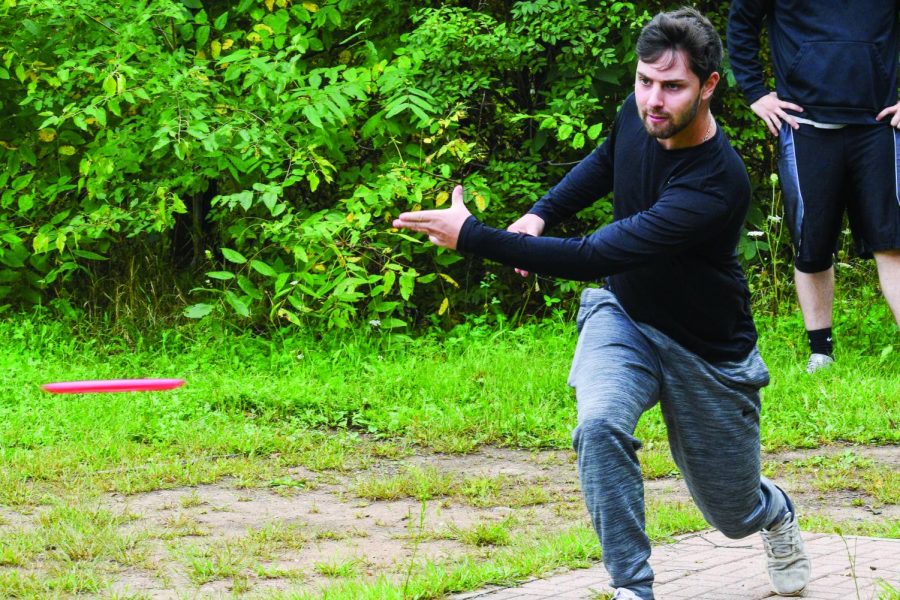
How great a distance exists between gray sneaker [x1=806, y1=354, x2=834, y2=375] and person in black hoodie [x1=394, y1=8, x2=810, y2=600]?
12.2 feet

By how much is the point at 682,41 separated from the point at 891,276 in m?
3.91

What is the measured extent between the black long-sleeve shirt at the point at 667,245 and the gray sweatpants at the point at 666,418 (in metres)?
0.07

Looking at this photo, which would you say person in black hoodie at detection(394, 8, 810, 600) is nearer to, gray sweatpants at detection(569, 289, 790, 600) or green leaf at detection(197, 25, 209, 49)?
gray sweatpants at detection(569, 289, 790, 600)

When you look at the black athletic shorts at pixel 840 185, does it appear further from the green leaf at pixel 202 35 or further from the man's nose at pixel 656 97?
the green leaf at pixel 202 35

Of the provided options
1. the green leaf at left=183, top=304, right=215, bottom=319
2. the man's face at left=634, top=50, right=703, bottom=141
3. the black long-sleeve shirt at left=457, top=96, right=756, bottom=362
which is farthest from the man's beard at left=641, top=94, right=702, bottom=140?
the green leaf at left=183, top=304, right=215, bottom=319

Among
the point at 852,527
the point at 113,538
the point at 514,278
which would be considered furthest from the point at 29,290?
the point at 852,527

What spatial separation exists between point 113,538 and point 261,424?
2.14 metres

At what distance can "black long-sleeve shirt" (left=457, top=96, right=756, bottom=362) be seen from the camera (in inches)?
141

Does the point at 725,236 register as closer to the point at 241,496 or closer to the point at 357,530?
the point at 357,530

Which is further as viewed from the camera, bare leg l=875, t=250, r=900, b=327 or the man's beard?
bare leg l=875, t=250, r=900, b=327

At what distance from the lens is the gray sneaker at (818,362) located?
25.2 ft

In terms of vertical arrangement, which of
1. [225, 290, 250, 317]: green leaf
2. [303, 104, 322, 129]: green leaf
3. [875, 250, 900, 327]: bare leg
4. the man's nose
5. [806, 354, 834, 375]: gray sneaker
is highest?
the man's nose

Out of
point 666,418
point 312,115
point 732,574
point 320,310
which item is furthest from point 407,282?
point 666,418

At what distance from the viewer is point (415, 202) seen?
8.72 metres
